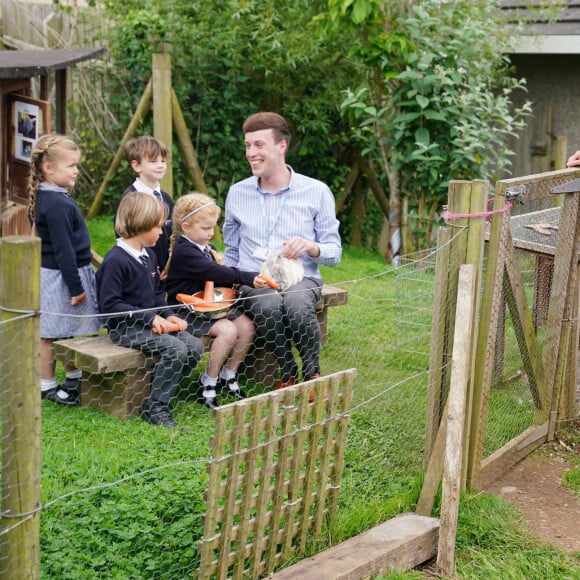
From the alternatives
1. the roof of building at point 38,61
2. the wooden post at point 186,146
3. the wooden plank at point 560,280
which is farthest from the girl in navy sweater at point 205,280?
the wooden post at point 186,146

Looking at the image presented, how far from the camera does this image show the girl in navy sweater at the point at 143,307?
4.76 metres

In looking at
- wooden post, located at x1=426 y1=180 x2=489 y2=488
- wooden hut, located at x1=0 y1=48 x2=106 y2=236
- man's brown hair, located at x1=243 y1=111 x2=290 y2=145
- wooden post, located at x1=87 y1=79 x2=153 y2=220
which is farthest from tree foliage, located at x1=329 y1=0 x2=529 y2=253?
wooden post, located at x1=426 y1=180 x2=489 y2=488

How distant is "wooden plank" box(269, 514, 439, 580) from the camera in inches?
137

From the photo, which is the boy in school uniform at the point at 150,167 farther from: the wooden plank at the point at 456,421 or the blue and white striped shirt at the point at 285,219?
the wooden plank at the point at 456,421

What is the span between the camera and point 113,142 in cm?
1016

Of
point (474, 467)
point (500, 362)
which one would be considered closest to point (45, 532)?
point (474, 467)

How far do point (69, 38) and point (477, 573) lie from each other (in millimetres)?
8524

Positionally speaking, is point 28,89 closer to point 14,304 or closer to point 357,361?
point 357,361

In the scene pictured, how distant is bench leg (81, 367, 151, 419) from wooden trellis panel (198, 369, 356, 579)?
3.84 feet

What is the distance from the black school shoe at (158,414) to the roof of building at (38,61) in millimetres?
2792

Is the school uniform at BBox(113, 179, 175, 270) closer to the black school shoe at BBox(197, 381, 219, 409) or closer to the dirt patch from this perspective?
the black school shoe at BBox(197, 381, 219, 409)

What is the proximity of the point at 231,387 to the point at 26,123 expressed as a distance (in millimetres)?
2874

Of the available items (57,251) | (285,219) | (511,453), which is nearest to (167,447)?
(57,251)

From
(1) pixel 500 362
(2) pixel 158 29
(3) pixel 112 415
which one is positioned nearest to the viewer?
(3) pixel 112 415
